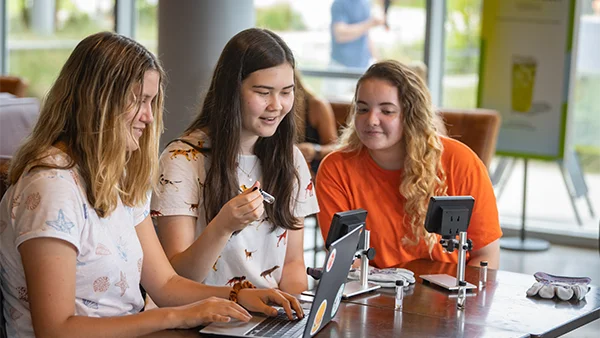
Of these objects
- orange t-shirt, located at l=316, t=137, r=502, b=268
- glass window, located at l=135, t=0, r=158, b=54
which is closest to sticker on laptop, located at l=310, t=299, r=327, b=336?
orange t-shirt, located at l=316, t=137, r=502, b=268

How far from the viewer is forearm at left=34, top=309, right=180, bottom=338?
182 centimetres

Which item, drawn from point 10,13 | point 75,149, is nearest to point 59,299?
point 75,149

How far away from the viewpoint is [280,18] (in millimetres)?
6703

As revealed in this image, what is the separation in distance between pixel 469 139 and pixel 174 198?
2.41m

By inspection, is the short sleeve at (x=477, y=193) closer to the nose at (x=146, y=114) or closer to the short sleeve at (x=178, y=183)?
the short sleeve at (x=178, y=183)

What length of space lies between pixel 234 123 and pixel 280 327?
761 mm

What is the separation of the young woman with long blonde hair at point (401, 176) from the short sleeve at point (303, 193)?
282 mm

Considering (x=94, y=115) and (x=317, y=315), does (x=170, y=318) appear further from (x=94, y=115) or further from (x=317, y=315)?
(x=94, y=115)

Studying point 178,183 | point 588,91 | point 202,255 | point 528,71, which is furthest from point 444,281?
point 588,91

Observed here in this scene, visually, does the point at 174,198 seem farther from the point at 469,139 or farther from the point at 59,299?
the point at 469,139

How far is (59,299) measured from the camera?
5.93ft

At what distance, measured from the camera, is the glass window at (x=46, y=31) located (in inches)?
296

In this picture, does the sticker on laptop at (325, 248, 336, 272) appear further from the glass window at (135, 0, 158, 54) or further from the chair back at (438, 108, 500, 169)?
the glass window at (135, 0, 158, 54)

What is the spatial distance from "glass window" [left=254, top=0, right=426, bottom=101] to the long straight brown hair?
3.55 meters
